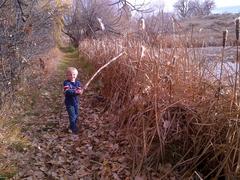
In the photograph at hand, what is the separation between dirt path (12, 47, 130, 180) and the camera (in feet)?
14.0

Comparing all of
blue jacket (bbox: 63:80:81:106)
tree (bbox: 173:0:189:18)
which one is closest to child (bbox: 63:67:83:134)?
blue jacket (bbox: 63:80:81:106)

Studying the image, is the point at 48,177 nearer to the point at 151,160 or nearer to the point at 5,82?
the point at 151,160

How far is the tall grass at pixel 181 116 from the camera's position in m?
3.92

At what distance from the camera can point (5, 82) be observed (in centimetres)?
616

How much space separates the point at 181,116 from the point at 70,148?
1607 mm

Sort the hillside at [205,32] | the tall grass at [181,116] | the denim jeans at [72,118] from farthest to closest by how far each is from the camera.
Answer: the denim jeans at [72,118] < the hillside at [205,32] < the tall grass at [181,116]

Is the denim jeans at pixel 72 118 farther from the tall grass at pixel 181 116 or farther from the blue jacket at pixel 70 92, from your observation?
the tall grass at pixel 181 116

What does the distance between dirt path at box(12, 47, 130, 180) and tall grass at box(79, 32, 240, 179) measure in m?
0.27

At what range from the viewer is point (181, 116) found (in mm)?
4477

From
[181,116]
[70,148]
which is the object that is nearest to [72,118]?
[70,148]

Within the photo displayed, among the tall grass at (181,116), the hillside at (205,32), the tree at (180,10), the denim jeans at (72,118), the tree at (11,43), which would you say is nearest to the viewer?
the tall grass at (181,116)

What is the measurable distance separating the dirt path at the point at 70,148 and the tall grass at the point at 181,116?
272 millimetres

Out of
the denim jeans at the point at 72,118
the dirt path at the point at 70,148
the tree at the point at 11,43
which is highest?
the tree at the point at 11,43

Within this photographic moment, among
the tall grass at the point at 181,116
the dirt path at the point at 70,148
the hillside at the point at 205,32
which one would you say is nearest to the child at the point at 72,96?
the dirt path at the point at 70,148
